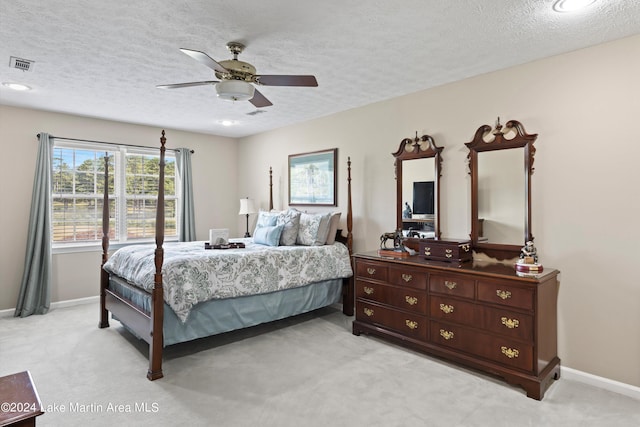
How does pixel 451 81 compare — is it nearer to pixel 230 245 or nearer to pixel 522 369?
pixel 522 369

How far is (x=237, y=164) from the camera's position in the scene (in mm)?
6406

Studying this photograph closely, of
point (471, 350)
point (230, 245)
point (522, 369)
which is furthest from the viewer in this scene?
point (230, 245)

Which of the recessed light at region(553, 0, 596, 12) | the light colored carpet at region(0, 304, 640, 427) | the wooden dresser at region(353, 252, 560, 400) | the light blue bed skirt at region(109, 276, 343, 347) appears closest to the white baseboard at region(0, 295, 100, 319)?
the light colored carpet at region(0, 304, 640, 427)

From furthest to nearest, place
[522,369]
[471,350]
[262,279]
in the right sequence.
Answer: [262,279], [471,350], [522,369]

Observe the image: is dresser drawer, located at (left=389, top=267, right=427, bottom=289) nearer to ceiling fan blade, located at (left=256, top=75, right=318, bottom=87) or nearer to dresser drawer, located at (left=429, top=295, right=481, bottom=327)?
dresser drawer, located at (left=429, top=295, right=481, bottom=327)

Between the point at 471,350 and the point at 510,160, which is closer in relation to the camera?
the point at 471,350

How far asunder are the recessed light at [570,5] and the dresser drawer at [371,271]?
89.5 inches

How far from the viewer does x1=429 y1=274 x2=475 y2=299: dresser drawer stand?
2.81m

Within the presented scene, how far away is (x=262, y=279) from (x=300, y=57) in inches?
79.0

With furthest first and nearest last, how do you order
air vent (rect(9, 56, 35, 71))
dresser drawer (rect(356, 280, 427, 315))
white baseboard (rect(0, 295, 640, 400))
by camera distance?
1. dresser drawer (rect(356, 280, 427, 315))
2. air vent (rect(9, 56, 35, 71))
3. white baseboard (rect(0, 295, 640, 400))

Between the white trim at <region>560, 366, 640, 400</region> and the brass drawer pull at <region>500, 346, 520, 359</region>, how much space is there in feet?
1.89

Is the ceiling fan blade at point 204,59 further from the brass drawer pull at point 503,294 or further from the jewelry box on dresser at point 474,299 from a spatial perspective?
the brass drawer pull at point 503,294

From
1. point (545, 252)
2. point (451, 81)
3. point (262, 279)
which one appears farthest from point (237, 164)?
point (545, 252)

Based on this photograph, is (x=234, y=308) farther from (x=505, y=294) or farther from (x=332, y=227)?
(x=505, y=294)
